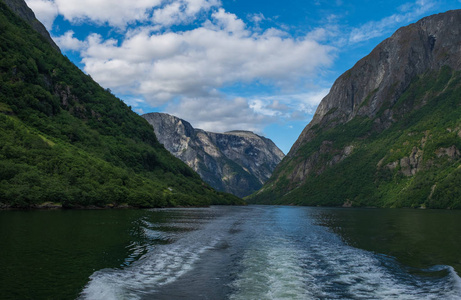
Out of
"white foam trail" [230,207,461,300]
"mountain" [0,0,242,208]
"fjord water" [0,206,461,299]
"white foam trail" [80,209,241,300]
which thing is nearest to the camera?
"white foam trail" [80,209,241,300]

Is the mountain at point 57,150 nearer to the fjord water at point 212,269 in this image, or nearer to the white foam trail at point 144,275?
the fjord water at point 212,269

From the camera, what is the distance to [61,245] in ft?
87.2

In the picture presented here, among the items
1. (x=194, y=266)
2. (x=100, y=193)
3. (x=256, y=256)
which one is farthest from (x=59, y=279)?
(x=100, y=193)

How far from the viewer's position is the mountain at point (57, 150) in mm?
77375

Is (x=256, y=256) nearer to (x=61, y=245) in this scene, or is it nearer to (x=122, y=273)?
(x=122, y=273)

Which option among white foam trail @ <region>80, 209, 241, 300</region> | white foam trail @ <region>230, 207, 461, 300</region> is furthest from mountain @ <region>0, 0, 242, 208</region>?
white foam trail @ <region>230, 207, 461, 300</region>

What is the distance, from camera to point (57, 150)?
101188 mm

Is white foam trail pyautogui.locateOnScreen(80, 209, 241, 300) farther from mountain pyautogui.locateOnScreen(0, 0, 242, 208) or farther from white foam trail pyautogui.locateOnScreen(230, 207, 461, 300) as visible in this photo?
mountain pyautogui.locateOnScreen(0, 0, 242, 208)

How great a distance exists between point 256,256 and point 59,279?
1639 centimetres

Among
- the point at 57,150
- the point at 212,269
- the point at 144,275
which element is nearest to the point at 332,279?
the point at 212,269

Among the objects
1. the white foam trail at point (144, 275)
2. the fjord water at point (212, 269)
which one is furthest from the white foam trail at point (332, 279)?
the white foam trail at point (144, 275)

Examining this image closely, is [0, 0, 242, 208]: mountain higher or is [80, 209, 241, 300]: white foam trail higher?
[0, 0, 242, 208]: mountain

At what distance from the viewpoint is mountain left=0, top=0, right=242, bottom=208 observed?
254 ft

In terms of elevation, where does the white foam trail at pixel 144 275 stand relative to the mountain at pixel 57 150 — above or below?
below
